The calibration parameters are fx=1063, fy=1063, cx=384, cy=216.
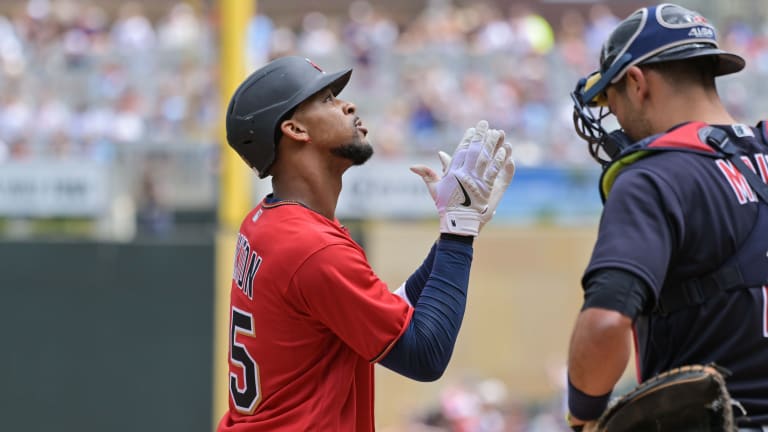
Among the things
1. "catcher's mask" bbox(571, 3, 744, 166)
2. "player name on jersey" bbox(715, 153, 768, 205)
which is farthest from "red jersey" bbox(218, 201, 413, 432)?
"player name on jersey" bbox(715, 153, 768, 205)

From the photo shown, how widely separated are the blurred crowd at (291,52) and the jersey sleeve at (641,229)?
26.6ft

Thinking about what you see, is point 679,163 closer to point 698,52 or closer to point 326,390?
point 698,52

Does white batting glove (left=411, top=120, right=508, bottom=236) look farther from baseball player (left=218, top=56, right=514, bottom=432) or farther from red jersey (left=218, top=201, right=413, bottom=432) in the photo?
red jersey (left=218, top=201, right=413, bottom=432)

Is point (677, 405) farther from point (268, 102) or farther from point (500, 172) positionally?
point (268, 102)

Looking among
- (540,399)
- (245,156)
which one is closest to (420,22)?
(540,399)

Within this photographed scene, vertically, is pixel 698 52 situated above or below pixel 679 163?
above

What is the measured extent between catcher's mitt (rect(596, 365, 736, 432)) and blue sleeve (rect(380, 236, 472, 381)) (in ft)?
1.52

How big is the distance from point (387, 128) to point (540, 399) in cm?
311

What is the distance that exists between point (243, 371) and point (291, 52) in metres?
8.71

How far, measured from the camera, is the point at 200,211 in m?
10.2

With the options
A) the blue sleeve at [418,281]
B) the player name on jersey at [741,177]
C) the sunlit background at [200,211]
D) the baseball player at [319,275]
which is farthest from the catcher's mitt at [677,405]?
the sunlit background at [200,211]

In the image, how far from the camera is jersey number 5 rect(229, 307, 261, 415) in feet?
9.29

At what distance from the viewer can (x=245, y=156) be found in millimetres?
3002

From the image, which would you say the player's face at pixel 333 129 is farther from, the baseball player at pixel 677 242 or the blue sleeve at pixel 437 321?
the baseball player at pixel 677 242
